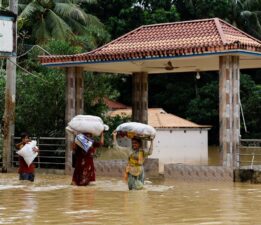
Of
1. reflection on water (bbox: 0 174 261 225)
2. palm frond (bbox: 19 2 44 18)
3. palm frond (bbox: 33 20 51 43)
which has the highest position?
palm frond (bbox: 19 2 44 18)

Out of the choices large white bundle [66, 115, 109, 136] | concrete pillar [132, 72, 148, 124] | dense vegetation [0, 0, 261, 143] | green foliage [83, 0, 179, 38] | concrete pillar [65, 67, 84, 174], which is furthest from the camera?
green foliage [83, 0, 179, 38]

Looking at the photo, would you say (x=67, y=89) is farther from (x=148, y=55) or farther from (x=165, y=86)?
(x=165, y=86)

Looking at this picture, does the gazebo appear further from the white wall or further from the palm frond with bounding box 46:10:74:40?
the white wall

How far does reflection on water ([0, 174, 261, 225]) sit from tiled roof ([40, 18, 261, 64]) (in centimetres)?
377

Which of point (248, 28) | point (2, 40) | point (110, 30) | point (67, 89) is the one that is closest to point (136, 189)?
point (2, 40)

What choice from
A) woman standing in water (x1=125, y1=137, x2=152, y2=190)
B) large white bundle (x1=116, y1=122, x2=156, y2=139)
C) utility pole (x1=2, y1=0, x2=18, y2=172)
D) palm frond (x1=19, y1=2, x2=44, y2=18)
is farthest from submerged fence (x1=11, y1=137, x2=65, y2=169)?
palm frond (x1=19, y1=2, x2=44, y2=18)

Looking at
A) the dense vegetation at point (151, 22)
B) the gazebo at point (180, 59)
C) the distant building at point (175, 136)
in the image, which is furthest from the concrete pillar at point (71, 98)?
the distant building at point (175, 136)

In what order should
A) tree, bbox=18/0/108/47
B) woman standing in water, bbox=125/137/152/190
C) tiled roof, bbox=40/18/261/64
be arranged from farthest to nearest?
tree, bbox=18/0/108/47 → tiled roof, bbox=40/18/261/64 → woman standing in water, bbox=125/137/152/190

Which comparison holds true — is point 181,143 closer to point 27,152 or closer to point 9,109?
point 9,109

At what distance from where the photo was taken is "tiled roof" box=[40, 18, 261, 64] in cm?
1739

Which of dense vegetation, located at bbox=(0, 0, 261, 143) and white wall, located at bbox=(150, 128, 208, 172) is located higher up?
dense vegetation, located at bbox=(0, 0, 261, 143)

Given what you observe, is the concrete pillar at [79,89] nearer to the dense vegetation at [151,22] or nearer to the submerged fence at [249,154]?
the submerged fence at [249,154]

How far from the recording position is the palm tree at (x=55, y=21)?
3466cm

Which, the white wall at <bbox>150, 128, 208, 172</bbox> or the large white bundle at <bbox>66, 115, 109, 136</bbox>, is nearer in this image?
the large white bundle at <bbox>66, 115, 109, 136</bbox>
